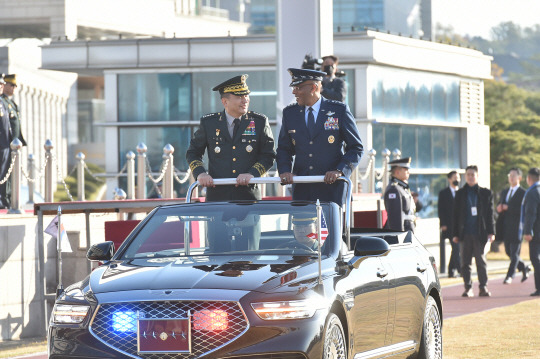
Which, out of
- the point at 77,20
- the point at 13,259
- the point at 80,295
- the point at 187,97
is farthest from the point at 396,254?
the point at 77,20

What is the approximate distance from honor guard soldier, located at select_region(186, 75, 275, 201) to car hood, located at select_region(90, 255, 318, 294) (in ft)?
9.52

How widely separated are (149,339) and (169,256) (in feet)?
4.42

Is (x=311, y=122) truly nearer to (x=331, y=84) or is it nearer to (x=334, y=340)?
(x=334, y=340)

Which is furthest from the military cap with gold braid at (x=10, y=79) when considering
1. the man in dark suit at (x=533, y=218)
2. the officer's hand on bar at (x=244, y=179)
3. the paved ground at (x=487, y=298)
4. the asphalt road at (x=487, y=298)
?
the officer's hand on bar at (x=244, y=179)

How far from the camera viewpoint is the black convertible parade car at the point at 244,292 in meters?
7.71

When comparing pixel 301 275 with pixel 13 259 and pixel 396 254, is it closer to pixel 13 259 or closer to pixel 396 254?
pixel 396 254

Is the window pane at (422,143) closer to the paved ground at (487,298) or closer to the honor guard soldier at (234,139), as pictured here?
the paved ground at (487,298)

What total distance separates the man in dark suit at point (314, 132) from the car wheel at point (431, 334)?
1.41 metres

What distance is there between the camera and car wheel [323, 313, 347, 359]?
8.02m

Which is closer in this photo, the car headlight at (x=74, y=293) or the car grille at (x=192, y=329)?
the car grille at (x=192, y=329)

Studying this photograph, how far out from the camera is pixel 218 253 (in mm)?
8961

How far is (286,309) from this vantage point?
783 cm

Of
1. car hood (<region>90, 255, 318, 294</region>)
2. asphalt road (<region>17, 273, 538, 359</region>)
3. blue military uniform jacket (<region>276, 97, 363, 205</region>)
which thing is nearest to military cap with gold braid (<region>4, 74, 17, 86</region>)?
asphalt road (<region>17, 273, 538, 359</region>)

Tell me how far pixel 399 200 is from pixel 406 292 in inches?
292
